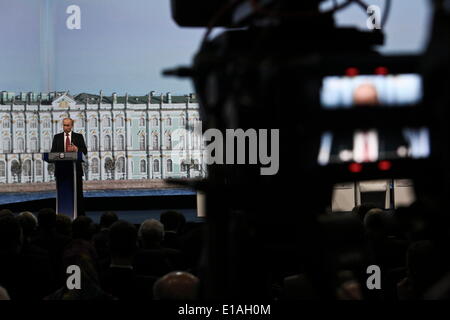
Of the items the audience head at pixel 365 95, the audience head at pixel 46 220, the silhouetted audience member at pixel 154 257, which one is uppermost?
the audience head at pixel 365 95

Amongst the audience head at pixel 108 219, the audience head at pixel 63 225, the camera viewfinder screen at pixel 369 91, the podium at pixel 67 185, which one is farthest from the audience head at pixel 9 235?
the podium at pixel 67 185

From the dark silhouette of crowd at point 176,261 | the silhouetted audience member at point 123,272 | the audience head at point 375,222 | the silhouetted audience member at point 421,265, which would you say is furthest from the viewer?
the audience head at point 375,222

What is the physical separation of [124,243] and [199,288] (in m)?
1.32

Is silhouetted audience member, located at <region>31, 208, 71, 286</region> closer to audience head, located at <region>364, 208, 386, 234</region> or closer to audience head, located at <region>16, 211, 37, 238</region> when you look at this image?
audience head, located at <region>16, 211, 37, 238</region>

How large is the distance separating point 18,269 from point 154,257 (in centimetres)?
71

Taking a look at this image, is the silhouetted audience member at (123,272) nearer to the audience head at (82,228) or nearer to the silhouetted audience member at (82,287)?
the silhouetted audience member at (82,287)

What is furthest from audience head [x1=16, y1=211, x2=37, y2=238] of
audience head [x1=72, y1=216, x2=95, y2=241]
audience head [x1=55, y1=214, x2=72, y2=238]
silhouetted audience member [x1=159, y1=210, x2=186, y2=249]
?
silhouetted audience member [x1=159, y1=210, x2=186, y2=249]

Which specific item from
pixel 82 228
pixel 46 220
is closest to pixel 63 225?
pixel 46 220

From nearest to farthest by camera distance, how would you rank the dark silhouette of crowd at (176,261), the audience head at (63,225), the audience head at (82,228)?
the dark silhouette of crowd at (176,261)
the audience head at (82,228)
the audience head at (63,225)

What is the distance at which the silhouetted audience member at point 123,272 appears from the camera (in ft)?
10.0

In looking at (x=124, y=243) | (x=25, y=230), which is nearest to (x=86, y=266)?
(x=124, y=243)

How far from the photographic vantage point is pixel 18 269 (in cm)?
323
